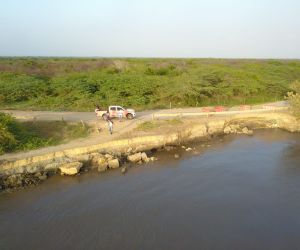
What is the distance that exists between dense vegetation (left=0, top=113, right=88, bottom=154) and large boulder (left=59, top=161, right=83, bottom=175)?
123 inches

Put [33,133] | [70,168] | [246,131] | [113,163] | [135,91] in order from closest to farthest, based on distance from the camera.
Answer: [70,168], [113,163], [33,133], [246,131], [135,91]

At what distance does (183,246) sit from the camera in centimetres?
1423

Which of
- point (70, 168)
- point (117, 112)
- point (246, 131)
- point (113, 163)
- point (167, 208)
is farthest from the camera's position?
point (246, 131)

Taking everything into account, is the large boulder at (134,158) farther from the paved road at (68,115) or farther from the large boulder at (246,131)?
the large boulder at (246,131)

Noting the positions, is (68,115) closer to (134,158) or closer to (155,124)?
(155,124)

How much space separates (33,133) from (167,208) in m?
12.5

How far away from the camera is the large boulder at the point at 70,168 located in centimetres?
2120

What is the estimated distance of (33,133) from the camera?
25391mm

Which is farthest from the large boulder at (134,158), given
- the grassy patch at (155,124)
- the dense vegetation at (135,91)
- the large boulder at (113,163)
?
the dense vegetation at (135,91)

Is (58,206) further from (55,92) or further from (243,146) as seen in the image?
(55,92)

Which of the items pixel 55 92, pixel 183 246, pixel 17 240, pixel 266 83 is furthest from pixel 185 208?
pixel 266 83

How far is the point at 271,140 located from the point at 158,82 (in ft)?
59.0

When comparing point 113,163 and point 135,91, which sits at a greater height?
point 135,91

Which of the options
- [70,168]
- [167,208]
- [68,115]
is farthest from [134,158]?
[68,115]
